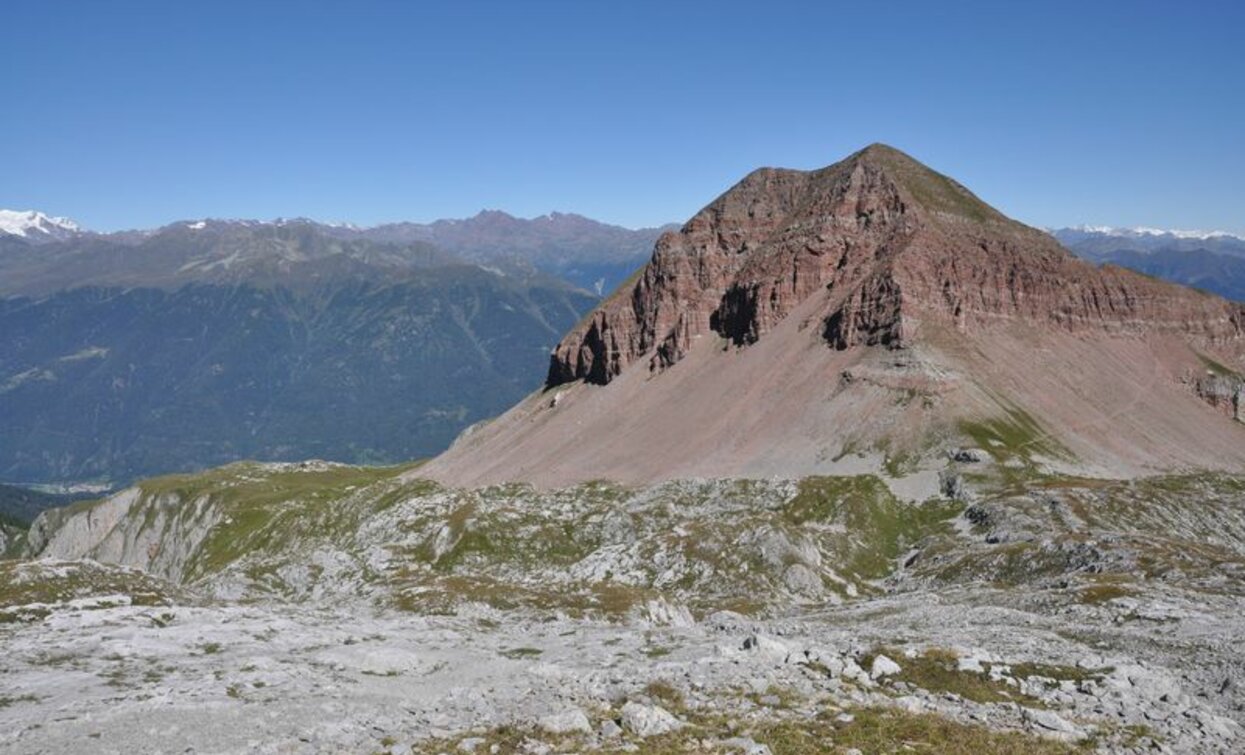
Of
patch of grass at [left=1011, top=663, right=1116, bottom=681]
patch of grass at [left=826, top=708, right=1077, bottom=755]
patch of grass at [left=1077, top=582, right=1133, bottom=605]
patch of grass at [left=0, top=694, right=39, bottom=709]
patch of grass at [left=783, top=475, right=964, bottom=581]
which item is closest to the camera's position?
patch of grass at [left=826, top=708, right=1077, bottom=755]

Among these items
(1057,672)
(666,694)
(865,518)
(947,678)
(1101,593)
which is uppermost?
(666,694)

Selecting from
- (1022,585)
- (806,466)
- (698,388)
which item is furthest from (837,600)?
(698,388)

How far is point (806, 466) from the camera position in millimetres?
150625

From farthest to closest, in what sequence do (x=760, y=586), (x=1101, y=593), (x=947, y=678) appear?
(x=760, y=586) < (x=1101, y=593) < (x=947, y=678)

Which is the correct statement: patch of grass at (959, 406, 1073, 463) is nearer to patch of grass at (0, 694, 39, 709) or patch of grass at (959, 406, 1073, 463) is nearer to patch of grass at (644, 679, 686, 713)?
patch of grass at (644, 679, 686, 713)

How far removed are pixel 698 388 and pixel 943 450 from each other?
206 feet

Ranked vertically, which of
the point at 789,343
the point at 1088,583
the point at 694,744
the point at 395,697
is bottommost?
the point at 1088,583

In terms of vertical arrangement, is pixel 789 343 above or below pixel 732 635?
above

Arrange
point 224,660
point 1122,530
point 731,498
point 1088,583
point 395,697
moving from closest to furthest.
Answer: point 395,697, point 224,660, point 1088,583, point 1122,530, point 731,498

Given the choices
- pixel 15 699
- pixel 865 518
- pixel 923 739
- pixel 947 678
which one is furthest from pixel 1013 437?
pixel 15 699

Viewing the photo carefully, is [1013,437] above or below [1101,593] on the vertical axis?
above

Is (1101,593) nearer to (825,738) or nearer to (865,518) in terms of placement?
(825,738)

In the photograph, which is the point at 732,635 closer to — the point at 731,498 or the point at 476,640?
the point at 476,640

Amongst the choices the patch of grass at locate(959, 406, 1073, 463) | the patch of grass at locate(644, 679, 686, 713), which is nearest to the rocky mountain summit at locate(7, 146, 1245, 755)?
the patch of grass at locate(644, 679, 686, 713)
